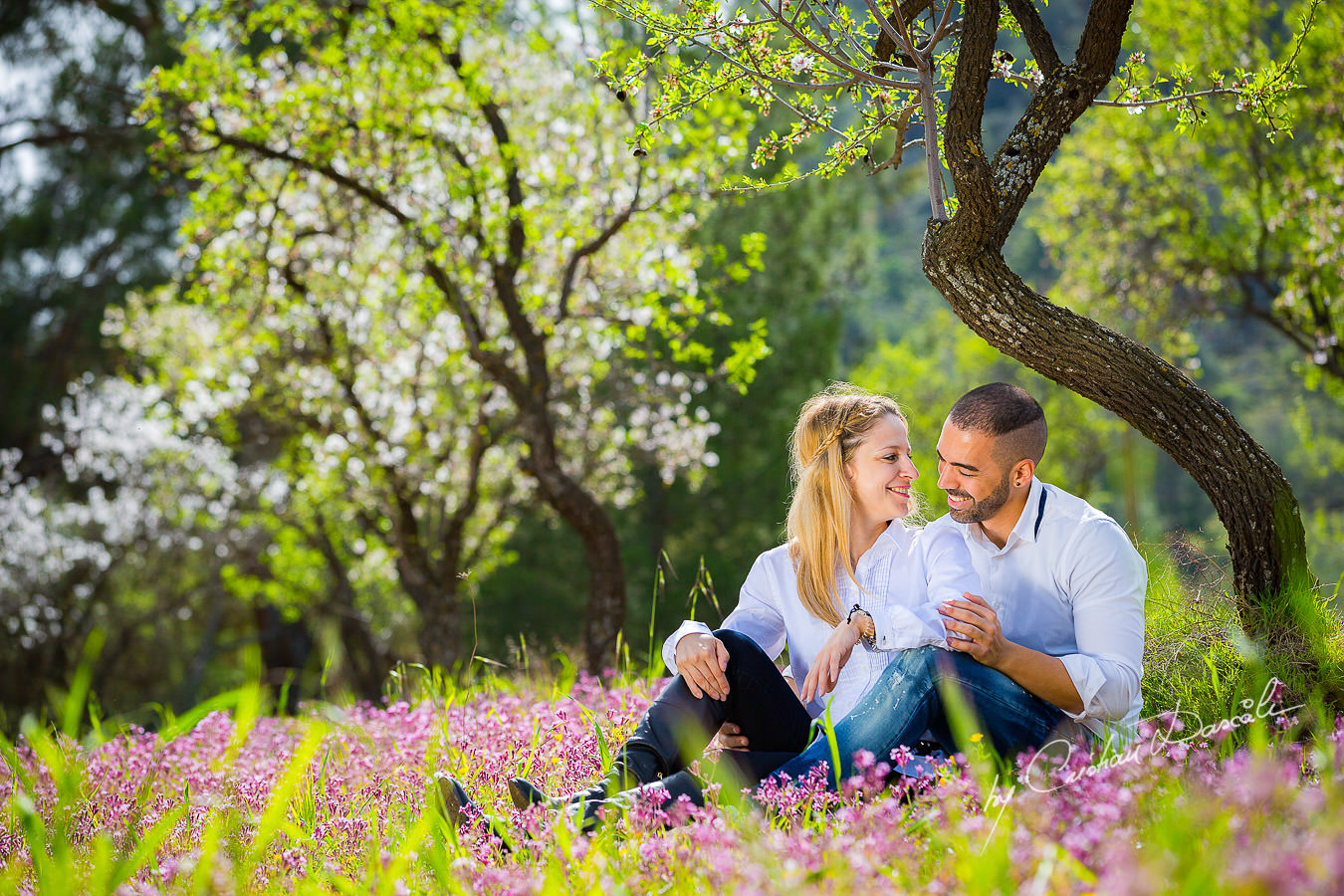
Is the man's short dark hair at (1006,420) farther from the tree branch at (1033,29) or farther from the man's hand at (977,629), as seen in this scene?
the tree branch at (1033,29)

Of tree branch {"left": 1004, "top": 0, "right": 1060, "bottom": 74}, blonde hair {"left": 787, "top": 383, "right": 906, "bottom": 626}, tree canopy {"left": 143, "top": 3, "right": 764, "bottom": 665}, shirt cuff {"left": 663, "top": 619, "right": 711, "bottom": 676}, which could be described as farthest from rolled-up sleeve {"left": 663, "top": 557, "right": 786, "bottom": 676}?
tree canopy {"left": 143, "top": 3, "right": 764, "bottom": 665}

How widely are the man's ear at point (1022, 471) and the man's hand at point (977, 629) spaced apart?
0.68 metres

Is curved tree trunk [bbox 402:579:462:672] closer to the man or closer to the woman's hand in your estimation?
the woman's hand

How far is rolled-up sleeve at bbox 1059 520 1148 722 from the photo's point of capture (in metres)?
2.97

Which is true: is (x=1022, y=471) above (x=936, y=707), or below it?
above

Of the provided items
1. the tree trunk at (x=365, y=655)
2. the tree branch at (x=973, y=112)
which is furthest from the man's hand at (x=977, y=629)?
the tree trunk at (x=365, y=655)

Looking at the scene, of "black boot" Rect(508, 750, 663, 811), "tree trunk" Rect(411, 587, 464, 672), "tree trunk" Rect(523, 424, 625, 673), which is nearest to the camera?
"black boot" Rect(508, 750, 663, 811)

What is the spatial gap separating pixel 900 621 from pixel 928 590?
32 cm

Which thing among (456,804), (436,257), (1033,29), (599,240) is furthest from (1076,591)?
(436,257)

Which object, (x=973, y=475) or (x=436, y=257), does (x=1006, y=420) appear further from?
(x=436, y=257)

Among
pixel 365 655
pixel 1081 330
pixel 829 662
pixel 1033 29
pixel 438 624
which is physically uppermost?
pixel 1033 29

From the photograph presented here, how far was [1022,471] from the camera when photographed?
3463 millimetres

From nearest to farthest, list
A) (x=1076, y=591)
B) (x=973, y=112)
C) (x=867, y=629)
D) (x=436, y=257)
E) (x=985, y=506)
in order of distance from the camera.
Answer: (x=1076, y=591) → (x=867, y=629) → (x=985, y=506) → (x=973, y=112) → (x=436, y=257)

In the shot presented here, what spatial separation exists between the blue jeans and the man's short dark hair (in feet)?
2.69
